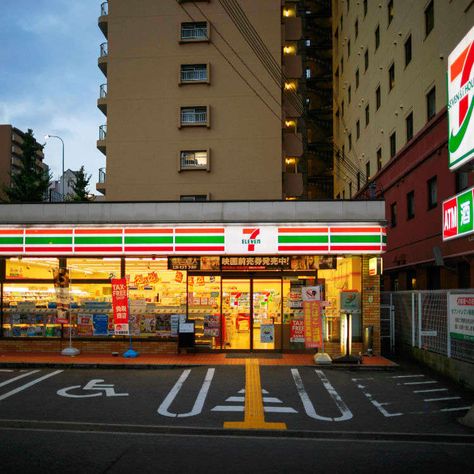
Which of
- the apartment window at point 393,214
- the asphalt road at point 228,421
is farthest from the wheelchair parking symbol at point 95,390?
the apartment window at point 393,214

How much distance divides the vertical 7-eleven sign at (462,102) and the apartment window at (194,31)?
79.0ft

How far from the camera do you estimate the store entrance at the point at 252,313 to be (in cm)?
1861

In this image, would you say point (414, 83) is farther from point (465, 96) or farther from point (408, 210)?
point (465, 96)

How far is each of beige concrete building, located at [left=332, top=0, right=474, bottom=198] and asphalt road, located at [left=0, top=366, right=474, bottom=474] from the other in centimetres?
1363

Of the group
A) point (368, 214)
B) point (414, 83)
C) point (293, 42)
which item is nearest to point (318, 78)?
point (293, 42)

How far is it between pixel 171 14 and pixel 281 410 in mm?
27637

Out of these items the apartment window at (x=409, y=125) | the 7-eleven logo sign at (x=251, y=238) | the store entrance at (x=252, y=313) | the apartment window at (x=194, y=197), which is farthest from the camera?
the apartment window at (x=194, y=197)

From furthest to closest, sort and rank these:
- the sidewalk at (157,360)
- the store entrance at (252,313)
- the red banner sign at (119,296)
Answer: the store entrance at (252,313) < the red banner sign at (119,296) < the sidewalk at (157,360)

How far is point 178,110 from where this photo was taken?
32406 mm

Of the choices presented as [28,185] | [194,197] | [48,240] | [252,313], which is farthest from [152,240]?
[28,185]

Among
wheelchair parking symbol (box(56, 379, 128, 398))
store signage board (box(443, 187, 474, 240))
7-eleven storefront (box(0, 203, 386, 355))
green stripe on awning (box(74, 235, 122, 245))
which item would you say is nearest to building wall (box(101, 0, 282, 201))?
7-eleven storefront (box(0, 203, 386, 355))

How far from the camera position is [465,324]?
44.2 feet

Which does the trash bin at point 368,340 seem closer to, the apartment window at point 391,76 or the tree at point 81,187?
the apartment window at point 391,76

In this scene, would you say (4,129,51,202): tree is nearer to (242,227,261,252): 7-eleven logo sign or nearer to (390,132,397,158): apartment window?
(390,132,397,158): apartment window
